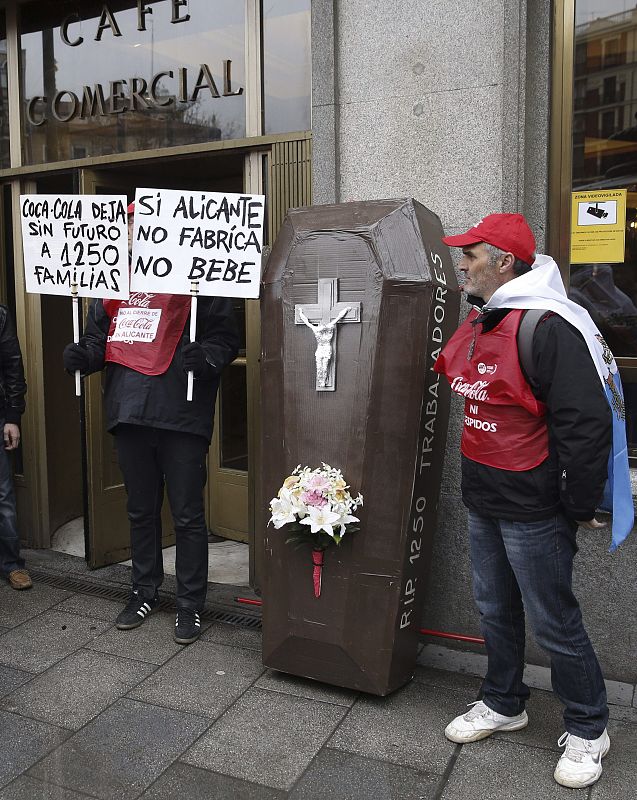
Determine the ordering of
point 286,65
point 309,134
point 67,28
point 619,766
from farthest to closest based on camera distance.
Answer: point 67,28
point 286,65
point 309,134
point 619,766

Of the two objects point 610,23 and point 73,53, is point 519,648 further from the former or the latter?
Answer: point 73,53

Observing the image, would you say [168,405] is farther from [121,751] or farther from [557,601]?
[557,601]

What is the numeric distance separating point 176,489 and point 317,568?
1.03m

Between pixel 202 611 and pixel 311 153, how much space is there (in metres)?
2.51

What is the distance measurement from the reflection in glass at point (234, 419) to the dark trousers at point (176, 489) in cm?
137

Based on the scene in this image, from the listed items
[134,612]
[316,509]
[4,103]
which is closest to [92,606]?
[134,612]

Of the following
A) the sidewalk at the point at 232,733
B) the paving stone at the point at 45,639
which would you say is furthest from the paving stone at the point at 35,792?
the paving stone at the point at 45,639

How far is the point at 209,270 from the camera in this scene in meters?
3.85

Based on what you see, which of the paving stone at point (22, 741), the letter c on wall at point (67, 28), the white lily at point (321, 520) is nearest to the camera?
the paving stone at point (22, 741)

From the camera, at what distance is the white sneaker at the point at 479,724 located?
3.27 metres

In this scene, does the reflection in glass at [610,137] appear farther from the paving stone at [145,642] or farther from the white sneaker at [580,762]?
the paving stone at [145,642]

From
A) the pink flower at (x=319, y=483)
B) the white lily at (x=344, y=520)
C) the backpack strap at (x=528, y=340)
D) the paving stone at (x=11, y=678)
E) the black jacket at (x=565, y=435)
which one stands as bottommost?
the paving stone at (x=11, y=678)

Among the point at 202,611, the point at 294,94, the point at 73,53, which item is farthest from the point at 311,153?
the point at 202,611

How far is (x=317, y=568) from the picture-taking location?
11.7 ft
